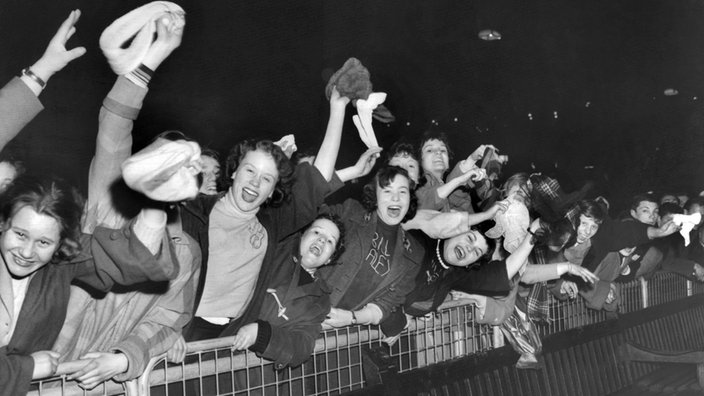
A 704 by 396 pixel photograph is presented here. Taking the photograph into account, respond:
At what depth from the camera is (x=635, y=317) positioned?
548 centimetres

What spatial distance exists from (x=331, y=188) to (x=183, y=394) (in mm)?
946

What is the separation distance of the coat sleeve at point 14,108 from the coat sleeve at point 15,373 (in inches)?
21.4

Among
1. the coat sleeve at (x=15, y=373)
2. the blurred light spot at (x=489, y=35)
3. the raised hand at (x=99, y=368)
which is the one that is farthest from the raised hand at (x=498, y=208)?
the blurred light spot at (x=489, y=35)

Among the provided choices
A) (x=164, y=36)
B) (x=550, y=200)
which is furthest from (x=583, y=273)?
(x=164, y=36)

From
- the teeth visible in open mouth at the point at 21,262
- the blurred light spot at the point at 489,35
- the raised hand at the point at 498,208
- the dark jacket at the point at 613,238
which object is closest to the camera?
the teeth visible in open mouth at the point at 21,262

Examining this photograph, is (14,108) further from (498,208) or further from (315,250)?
(498,208)

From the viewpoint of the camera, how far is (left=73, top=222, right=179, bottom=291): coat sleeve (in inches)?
75.5

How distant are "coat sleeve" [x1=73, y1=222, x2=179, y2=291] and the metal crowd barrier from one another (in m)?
0.27

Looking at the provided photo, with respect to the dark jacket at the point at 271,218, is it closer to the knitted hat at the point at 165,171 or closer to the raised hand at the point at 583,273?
the knitted hat at the point at 165,171

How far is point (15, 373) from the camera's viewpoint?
1.79 metres

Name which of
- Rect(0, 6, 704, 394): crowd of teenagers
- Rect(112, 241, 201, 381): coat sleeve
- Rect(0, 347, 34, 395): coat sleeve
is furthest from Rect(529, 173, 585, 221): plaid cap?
Rect(0, 347, 34, 395): coat sleeve

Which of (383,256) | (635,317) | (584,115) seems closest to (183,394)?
(383,256)

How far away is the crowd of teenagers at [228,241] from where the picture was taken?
6.24 ft

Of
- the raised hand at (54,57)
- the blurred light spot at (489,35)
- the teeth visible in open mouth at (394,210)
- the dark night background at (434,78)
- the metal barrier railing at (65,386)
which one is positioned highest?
the blurred light spot at (489,35)
